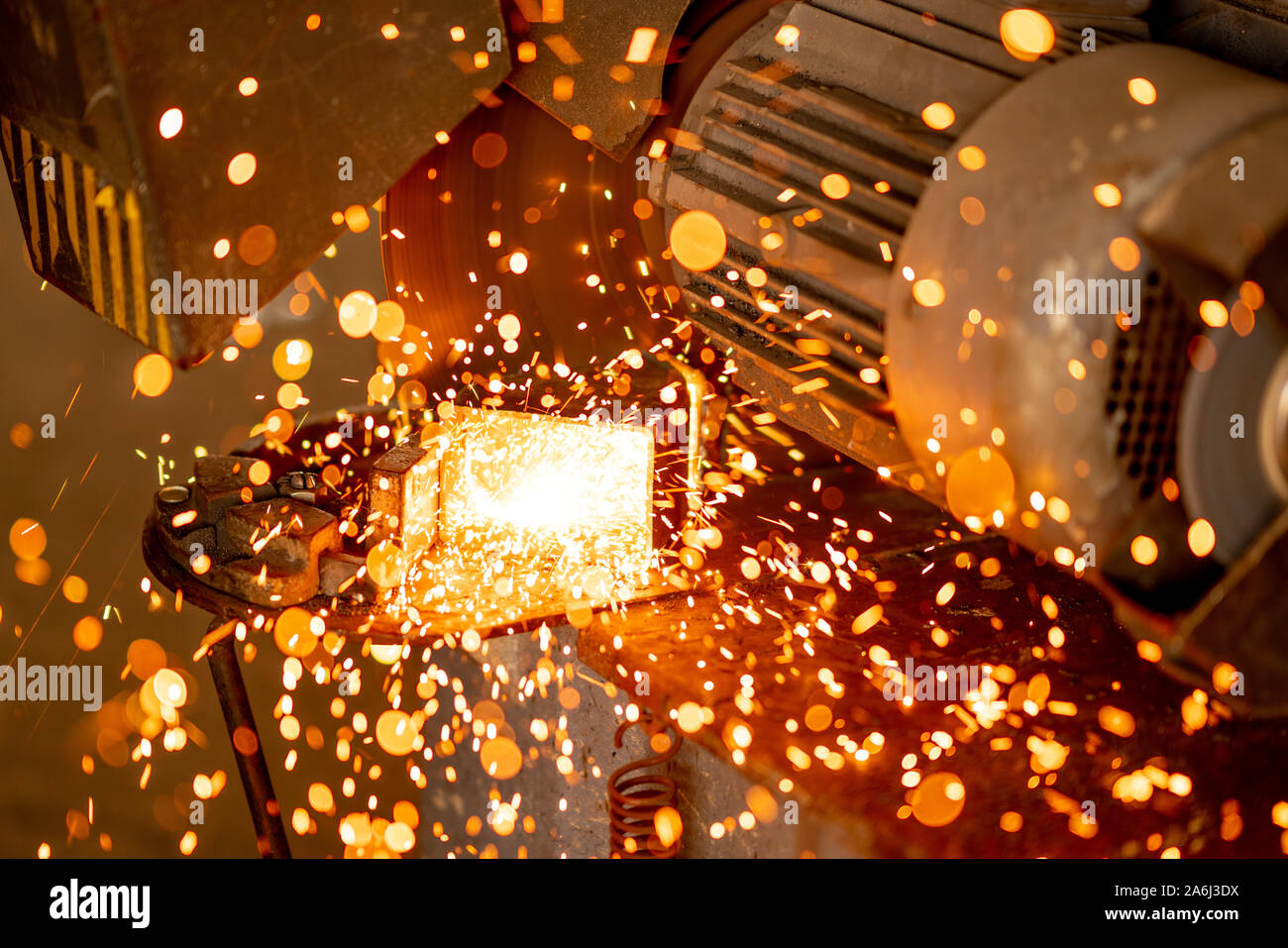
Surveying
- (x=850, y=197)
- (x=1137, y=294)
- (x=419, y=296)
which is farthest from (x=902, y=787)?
(x=419, y=296)

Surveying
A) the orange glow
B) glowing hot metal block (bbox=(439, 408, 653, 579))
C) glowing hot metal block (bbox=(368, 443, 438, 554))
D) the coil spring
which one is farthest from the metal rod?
the orange glow

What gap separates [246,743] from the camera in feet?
6.09

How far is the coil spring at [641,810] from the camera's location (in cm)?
164

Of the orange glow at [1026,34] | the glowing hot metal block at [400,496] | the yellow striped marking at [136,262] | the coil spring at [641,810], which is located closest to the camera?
the yellow striped marking at [136,262]

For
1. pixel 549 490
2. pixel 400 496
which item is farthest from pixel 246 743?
pixel 549 490

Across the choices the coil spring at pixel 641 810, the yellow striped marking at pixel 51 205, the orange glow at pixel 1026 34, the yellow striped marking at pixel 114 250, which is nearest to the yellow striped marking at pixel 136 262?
the yellow striped marking at pixel 114 250

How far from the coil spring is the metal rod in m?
0.57

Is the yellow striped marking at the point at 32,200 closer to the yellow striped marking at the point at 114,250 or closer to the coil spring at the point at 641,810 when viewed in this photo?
the yellow striped marking at the point at 114,250

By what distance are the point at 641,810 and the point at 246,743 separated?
26.1 inches

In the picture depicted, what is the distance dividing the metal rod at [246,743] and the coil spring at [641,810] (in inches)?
22.5

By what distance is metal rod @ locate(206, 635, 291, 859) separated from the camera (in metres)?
1.82

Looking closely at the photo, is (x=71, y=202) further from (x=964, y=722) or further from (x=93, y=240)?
(x=964, y=722)

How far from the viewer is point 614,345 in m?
2.09

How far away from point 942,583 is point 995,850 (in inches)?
26.1
